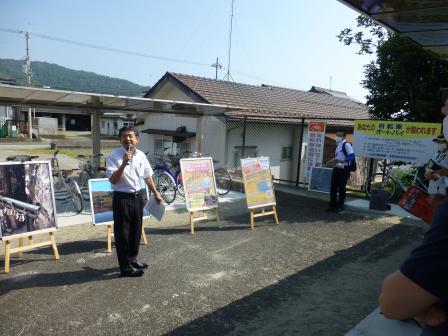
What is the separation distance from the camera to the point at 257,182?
23.5 feet

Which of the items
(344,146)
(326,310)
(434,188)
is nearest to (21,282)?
(326,310)

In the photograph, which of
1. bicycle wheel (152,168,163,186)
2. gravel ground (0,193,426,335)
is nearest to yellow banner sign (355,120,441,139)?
gravel ground (0,193,426,335)

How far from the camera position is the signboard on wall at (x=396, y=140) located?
302 inches

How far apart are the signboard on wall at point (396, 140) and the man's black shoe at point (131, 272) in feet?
20.6

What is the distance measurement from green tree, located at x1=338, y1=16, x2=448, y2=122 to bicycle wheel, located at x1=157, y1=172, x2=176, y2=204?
7.09 meters

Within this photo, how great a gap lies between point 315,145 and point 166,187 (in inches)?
171

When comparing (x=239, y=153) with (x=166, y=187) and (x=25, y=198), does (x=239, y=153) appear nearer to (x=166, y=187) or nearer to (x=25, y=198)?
(x=166, y=187)

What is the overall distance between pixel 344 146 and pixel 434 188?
1934 millimetres

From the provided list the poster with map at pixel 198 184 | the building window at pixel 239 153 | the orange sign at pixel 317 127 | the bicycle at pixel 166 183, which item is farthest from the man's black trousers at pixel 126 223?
the building window at pixel 239 153

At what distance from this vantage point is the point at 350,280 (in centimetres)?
454

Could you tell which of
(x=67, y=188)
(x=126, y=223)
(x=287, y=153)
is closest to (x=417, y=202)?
(x=126, y=223)

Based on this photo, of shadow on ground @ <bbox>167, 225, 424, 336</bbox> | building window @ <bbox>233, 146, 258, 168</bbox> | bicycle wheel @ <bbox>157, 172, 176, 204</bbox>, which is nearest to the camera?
shadow on ground @ <bbox>167, 225, 424, 336</bbox>

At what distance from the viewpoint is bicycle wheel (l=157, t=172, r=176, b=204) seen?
28.4ft

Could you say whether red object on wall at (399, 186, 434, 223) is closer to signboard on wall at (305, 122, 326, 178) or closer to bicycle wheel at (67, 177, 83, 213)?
signboard on wall at (305, 122, 326, 178)
